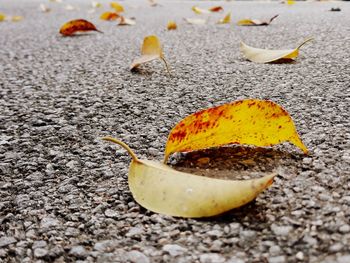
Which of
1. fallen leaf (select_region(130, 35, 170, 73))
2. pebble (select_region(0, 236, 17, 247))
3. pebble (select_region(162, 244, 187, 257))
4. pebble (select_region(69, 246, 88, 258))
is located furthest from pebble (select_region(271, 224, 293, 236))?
fallen leaf (select_region(130, 35, 170, 73))

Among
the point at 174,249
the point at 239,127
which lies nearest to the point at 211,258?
the point at 174,249

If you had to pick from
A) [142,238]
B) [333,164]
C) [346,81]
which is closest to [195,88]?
[346,81]

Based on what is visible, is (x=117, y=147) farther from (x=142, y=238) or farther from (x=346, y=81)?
(x=346, y=81)

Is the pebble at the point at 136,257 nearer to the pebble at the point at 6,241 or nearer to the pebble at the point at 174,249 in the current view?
the pebble at the point at 174,249

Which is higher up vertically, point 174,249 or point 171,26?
point 174,249

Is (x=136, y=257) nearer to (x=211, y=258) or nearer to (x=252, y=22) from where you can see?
(x=211, y=258)

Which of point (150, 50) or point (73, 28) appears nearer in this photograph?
point (150, 50)
